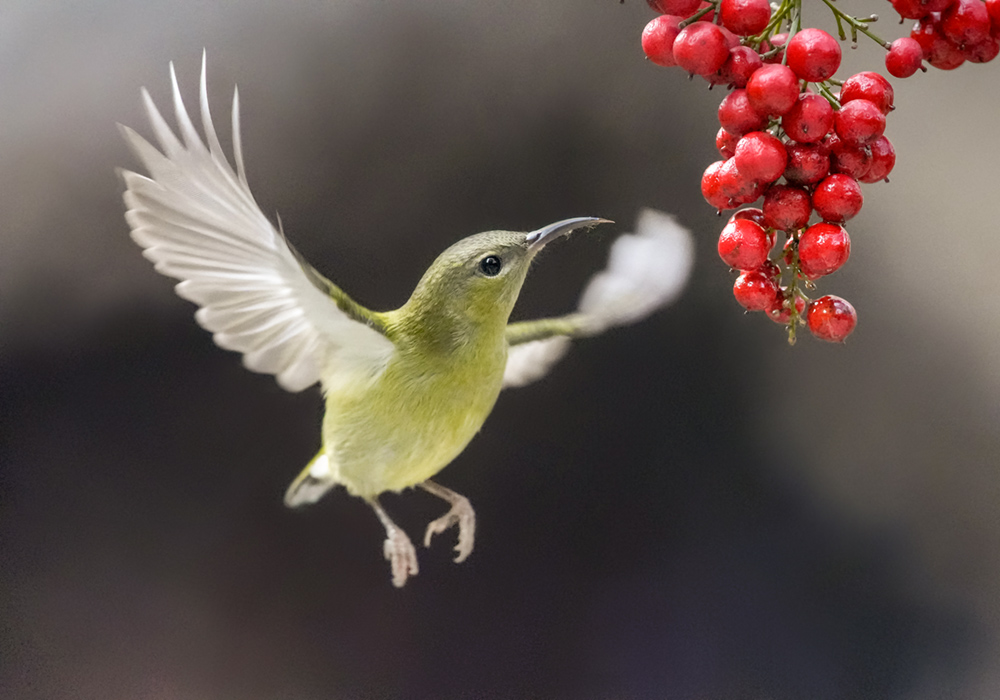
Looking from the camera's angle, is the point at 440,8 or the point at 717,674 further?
the point at 717,674

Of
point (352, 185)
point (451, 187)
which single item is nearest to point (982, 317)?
point (451, 187)

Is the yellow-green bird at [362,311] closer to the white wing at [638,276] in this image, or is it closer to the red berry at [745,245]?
the white wing at [638,276]

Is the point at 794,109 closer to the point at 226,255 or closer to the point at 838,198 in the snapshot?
the point at 838,198

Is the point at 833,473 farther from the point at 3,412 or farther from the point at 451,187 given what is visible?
the point at 3,412

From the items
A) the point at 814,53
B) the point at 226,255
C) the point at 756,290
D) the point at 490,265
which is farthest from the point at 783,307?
the point at 226,255

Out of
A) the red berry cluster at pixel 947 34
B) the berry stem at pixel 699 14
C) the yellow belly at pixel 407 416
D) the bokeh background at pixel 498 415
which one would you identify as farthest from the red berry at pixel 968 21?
the bokeh background at pixel 498 415

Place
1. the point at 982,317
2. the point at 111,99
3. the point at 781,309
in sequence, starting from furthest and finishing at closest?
1. the point at 982,317
2. the point at 111,99
3. the point at 781,309

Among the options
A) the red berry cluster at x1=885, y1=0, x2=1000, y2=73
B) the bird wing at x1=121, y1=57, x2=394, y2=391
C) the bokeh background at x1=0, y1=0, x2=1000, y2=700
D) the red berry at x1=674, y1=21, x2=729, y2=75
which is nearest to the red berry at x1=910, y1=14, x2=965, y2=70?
the red berry cluster at x1=885, y1=0, x2=1000, y2=73
